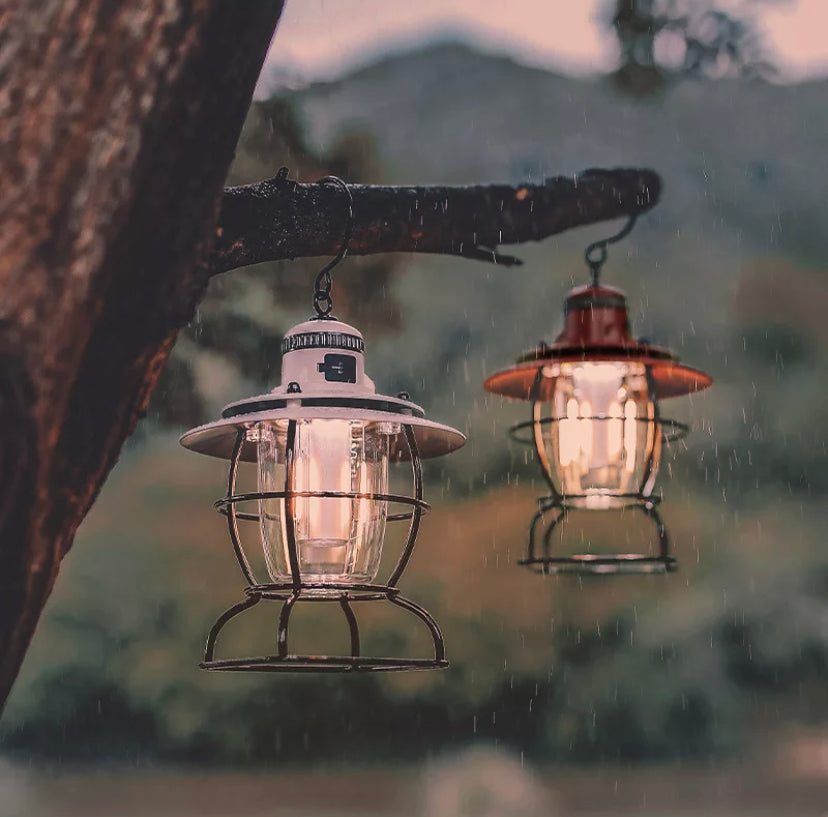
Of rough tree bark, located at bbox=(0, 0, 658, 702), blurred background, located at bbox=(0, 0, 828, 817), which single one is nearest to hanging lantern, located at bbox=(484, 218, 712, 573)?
rough tree bark, located at bbox=(0, 0, 658, 702)

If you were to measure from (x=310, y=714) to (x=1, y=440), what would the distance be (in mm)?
5373

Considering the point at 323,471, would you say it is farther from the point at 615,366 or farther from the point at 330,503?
the point at 615,366

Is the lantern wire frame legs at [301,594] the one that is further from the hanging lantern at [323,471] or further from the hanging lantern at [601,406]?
the hanging lantern at [601,406]

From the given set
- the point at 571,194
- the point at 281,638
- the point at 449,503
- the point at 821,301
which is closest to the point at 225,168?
the point at 281,638

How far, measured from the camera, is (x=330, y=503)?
1624 millimetres

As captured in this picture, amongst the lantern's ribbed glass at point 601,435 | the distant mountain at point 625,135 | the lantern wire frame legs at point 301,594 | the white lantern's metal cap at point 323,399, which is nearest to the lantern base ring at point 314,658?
the lantern wire frame legs at point 301,594

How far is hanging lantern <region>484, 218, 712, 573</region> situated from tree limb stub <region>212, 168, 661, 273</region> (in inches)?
9.9

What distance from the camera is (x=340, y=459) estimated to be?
1638mm

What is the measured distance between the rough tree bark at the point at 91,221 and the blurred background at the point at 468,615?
4.43 m

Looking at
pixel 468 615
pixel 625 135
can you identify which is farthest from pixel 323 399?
pixel 625 135

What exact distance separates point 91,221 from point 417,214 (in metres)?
0.97

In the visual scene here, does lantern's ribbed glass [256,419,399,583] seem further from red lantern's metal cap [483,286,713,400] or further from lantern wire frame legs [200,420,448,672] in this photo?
red lantern's metal cap [483,286,713,400]

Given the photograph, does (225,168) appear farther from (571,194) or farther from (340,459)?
(571,194)

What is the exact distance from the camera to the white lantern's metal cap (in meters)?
1.56
